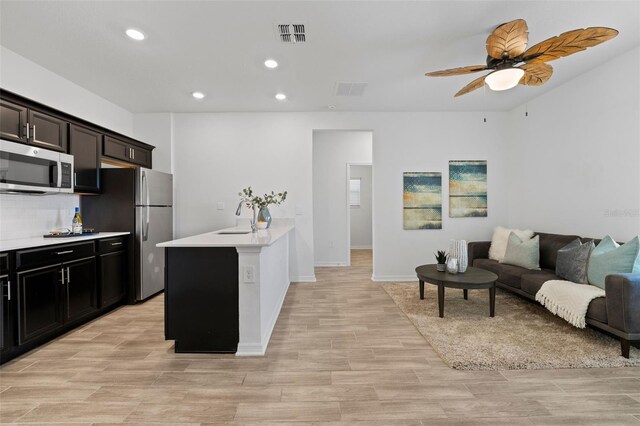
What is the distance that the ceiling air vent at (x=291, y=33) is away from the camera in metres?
2.62

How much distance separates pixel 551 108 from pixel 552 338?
312 centimetres

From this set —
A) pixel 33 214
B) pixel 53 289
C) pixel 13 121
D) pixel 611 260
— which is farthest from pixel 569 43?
pixel 33 214

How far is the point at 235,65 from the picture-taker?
332 cm

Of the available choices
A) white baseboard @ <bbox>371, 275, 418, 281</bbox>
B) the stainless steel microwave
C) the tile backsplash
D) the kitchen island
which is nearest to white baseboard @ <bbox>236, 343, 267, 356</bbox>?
the kitchen island

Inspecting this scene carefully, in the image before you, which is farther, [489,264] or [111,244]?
[489,264]

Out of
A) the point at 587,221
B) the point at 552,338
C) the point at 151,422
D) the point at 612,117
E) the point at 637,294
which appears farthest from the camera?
the point at 587,221

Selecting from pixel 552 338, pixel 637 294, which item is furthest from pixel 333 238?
pixel 637 294

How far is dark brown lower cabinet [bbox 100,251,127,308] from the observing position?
11.2 ft

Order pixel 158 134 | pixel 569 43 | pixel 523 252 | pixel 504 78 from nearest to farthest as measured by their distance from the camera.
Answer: pixel 569 43
pixel 504 78
pixel 523 252
pixel 158 134

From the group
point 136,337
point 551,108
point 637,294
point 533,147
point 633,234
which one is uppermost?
point 551,108

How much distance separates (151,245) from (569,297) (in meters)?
4.72

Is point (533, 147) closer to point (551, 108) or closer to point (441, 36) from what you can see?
point (551, 108)

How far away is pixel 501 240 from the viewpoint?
169 inches

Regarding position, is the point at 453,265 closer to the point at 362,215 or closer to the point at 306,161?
the point at 306,161
